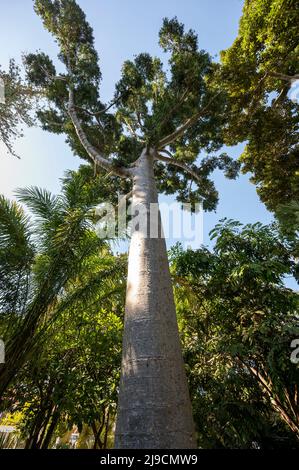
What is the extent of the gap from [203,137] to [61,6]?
22.1ft

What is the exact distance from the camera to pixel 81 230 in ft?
11.6

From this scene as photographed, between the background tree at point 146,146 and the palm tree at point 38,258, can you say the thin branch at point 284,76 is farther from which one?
the palm tree at point 38,258

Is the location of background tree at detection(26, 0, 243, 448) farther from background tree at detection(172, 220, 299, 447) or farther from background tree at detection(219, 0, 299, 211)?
background tree at detection(172, 220, 299, 447)

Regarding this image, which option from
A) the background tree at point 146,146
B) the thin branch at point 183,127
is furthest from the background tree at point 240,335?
the thin branch at point 183,127

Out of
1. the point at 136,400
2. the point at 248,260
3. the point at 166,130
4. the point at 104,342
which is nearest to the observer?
the point at 136,400

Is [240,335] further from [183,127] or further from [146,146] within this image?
[183,127]

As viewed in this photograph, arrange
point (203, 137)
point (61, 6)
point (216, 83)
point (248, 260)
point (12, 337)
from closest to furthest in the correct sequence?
point (12, 337) < point (248, 260) < point (216, 83) < point (203, 137) < point (61, 6)

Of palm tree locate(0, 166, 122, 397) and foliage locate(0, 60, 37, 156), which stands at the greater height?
foliage locate(0, 60, 37, 156)

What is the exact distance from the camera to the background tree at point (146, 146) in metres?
1.73

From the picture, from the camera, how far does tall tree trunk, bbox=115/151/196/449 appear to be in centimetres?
159

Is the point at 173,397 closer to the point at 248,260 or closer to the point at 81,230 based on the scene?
the point at 81,230

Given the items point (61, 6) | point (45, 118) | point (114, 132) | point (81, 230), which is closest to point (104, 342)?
point (81, 230)

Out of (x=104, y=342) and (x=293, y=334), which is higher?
(x=104, y=342)

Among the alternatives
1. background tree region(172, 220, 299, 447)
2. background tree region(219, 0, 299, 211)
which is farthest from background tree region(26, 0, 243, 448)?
background tree region(172, 220, 299, 447)
